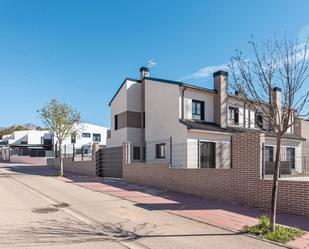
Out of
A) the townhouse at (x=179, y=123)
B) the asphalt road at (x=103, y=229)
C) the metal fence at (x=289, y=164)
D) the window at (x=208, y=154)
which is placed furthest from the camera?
the window at (x=208, y=154)

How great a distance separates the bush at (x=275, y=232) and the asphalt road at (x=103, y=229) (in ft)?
1.05

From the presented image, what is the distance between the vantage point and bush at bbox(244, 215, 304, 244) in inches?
252

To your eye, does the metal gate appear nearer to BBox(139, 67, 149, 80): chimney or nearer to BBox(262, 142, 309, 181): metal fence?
BBox(139, 67, 149, 80): chimney

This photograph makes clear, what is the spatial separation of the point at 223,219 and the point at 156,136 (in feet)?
45.4

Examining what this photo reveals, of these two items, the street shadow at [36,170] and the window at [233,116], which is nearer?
the window at [233,116]

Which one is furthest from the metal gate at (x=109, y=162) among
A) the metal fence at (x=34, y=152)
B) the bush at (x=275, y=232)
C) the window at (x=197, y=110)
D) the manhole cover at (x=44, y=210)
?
the metal fence at (x=34, y=152)

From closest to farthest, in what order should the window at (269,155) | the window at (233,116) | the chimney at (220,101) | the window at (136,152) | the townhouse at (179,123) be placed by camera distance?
1. the window at (269,155)
2. the townhouse at (179,123)
3. the chimney at (220,101)
4. the window at (136,152)
5. the window at (233,116)

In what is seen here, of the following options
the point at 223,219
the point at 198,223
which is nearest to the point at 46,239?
the point at 198,223

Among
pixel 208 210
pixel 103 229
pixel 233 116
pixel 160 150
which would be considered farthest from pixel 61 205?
pixel 233 116

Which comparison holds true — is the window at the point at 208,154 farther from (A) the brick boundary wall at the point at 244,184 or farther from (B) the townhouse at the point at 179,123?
(A) the brick boundary wall at the point at 244,184

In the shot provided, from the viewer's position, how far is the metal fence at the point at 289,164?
36.2ft

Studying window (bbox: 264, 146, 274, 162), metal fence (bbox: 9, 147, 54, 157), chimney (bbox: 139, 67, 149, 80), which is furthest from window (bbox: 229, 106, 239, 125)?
metal fence (bbox: 9, 147, 54, 157)

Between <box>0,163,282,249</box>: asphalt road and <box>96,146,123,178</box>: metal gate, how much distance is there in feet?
31.2

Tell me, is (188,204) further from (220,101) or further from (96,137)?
(96,137)
